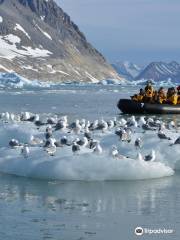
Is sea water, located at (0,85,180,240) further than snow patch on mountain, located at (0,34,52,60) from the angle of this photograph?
No

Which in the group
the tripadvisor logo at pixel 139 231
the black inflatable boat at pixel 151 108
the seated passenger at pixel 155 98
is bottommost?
the black inflatable boat at pixel 151 108

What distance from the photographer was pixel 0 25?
192500 mm

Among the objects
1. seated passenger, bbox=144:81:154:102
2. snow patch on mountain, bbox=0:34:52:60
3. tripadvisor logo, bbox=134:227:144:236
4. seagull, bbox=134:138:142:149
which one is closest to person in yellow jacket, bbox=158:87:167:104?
seated passenger, bbox=144:81:154:102

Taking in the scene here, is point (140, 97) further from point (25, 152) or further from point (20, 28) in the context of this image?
point (20, 28)

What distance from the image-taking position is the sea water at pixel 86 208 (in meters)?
9.66

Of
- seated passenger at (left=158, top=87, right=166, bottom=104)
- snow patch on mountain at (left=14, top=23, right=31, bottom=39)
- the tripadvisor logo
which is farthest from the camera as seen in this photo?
snow patch on mountain at (left=14, top=23, right=31, bottom=39)

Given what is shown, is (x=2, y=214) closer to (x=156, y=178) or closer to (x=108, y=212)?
(x=108, y=212)

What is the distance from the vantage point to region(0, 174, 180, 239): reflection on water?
32.7ft

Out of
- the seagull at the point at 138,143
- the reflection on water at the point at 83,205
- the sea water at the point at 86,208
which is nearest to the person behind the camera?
the sea water at the point at 86,208

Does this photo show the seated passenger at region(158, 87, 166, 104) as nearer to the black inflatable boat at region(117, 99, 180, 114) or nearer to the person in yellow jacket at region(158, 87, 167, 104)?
the person in yellow jacket at region(158, 87, 167, 104)

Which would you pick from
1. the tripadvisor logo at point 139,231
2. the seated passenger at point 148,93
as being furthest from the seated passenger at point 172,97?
the tripadvisor logo at point 139,231

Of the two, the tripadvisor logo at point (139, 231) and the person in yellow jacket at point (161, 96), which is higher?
the tripadvisor logo at point (139, 231)

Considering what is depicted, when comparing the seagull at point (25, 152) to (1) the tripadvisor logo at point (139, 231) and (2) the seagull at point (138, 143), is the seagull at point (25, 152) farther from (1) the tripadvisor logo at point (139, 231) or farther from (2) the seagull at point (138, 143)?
(1) the tripadvisor logo at point (139, 231)

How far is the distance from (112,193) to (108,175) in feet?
3.62
